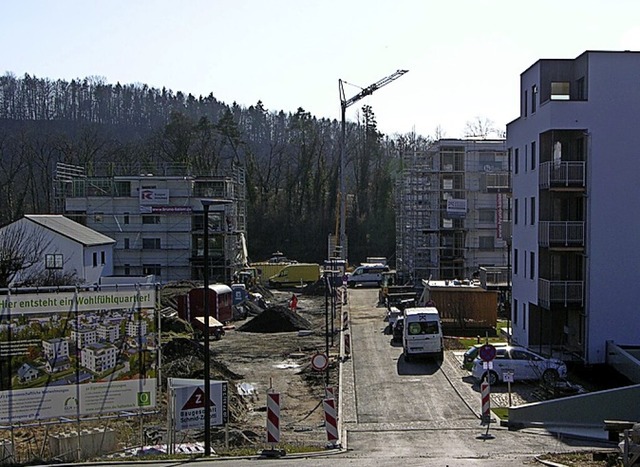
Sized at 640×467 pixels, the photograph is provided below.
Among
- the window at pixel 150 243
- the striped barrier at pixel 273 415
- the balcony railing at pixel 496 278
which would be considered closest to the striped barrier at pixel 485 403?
the striped barrier at pixel 273 415

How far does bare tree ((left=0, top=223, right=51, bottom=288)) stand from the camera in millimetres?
33594

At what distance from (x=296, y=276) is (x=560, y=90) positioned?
4020 cm

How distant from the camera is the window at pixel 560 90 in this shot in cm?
3449

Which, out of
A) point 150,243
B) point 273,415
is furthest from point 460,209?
point 273,415

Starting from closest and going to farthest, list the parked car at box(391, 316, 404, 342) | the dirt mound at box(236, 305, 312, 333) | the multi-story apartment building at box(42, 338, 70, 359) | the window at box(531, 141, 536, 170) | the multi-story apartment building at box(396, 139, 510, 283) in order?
the multi-story apartment building at box(42, 338, 70, 359), the window at box(531, 141, 536, 170), the parked car at box(391, 316, 404, 342), the dirt mound at box(236, 305, 312, 333), the multi-story apartment building at box(396, 139, 510, 283)

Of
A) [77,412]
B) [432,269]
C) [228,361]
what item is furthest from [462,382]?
[432,269]

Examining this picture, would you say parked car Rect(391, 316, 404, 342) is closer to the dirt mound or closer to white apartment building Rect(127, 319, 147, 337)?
the dirt mound

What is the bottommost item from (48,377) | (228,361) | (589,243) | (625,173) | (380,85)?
(228,361)

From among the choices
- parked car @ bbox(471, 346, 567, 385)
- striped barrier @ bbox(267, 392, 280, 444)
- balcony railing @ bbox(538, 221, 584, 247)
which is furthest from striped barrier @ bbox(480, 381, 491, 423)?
balcony railing @ bbox(538, 221, 584, 247)

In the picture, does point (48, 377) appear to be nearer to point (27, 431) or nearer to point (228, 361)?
point (27, 431)

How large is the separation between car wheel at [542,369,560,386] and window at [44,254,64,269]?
96.1 feet

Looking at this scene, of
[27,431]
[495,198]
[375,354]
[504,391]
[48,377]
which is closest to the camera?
[48,377]

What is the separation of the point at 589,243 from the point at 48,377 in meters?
22.1

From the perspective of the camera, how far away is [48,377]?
1811 centimetres
